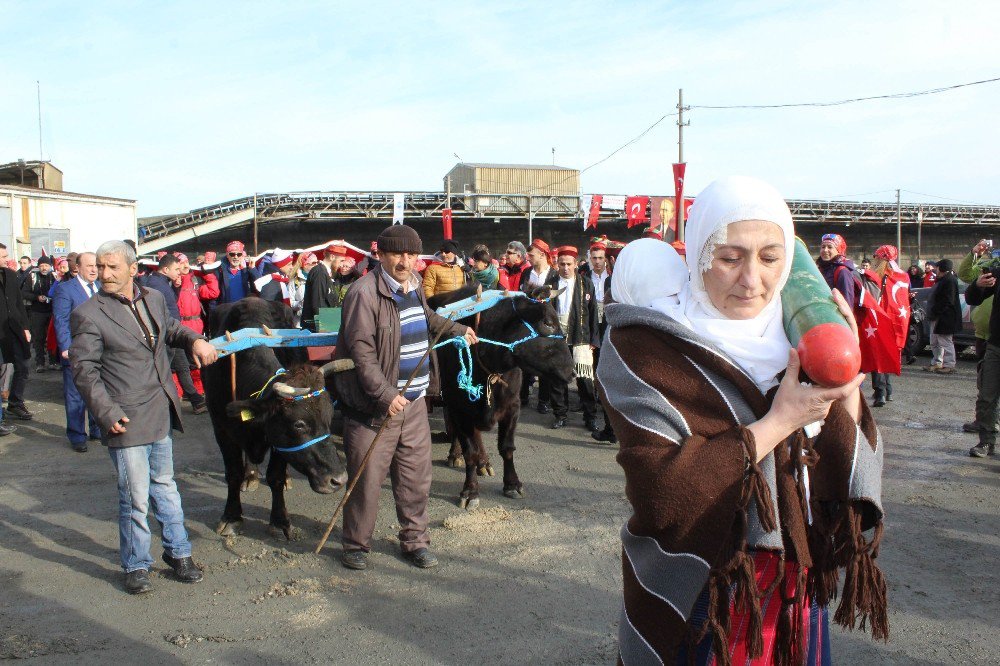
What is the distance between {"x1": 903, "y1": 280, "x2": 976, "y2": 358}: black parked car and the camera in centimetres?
1312

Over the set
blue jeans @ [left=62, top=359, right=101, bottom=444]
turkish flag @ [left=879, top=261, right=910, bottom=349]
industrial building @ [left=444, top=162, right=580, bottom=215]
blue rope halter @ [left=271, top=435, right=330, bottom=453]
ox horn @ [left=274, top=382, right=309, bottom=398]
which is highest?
industrial building @ [left=444, top=162, right=580, bottom=215]

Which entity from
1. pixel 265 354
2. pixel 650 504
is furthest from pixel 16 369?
pixel 650 504

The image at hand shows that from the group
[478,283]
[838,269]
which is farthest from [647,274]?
[838,269]

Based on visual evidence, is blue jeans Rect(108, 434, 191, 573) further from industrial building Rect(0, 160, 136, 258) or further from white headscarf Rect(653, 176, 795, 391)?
industrial building Rect(0, 160, 136, 258)

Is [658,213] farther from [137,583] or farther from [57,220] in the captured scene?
[137,583]

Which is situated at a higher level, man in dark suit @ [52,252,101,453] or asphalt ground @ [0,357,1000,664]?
man in dark suit @ [52,252,101,453]

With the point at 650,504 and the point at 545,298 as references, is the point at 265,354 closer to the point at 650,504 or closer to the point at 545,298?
the point at 545,298

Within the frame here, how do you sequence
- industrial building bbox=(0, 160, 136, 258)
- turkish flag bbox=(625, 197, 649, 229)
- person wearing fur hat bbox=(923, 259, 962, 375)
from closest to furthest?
person wearing fur hat bbox=(923, 259, 962, 375) < industrial building bbox=(0, 160, 136, 258) < turkish flag bbox=(625, 197, 649, 229)

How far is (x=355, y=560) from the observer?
4723 mm

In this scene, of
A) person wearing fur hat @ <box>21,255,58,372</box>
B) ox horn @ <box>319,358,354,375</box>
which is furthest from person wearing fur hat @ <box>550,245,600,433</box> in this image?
person wearing fur hat @ <box>21,255,58,372</box>

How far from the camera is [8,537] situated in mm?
5402

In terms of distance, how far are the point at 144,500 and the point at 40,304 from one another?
1000cm

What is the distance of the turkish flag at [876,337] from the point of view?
7938 mm

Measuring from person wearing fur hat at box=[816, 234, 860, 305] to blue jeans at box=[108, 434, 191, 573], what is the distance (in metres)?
6.82
